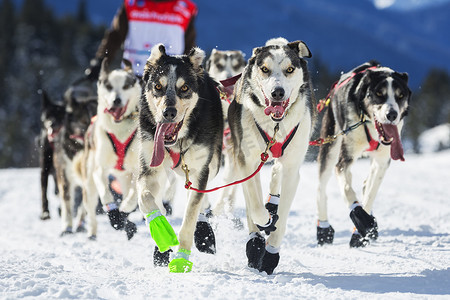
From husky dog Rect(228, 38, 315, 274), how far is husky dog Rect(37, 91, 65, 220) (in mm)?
3653

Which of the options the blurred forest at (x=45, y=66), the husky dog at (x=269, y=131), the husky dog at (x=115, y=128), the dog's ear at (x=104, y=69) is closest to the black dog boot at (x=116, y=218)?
the husky dog at (x=115, y=128)

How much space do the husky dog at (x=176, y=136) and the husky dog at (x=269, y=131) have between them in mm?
200

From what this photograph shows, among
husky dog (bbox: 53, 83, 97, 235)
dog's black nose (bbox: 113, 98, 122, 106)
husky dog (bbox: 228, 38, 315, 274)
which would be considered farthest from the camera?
husky dog (bbox: 53, 83, 97, 235)

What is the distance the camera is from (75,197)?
6527 millimetres

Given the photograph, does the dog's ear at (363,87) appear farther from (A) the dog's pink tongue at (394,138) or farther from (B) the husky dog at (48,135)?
(B) the husky dog at (48,135)

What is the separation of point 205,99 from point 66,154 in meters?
3.22

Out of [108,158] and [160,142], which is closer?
[160,142]

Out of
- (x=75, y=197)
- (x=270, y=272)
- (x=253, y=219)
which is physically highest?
(x=253, y=219)

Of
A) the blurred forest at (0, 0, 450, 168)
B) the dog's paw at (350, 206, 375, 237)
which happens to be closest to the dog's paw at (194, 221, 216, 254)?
the dog's paw at (350, 206, 375, 237)

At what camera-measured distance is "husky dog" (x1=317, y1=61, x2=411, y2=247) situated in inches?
145

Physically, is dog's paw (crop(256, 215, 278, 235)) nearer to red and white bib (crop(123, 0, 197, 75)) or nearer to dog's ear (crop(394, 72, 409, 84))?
dog's ear (crop(394, 72, 409, 84))

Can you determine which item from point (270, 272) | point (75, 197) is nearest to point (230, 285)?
point (270, 272)

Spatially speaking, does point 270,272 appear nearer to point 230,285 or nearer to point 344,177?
point 230,285

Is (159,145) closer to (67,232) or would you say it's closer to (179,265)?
(179,265)
